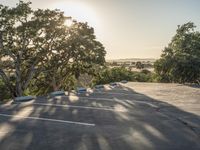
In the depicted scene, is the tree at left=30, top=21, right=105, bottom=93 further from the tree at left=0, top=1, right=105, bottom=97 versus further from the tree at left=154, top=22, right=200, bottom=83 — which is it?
the tree at left=154, top=22, right=200, bottom=83

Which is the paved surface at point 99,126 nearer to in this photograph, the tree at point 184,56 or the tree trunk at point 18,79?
the tree trunk at point 18,79

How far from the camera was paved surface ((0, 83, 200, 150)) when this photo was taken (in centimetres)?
725

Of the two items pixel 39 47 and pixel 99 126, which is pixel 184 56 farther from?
pixel 99 126

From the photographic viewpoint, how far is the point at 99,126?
9.11 meters

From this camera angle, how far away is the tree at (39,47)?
107 ft

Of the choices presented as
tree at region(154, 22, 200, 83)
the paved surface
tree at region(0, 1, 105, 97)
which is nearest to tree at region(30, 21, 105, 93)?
tree at region(0, 1, 105, 97)

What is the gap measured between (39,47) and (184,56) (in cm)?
1856

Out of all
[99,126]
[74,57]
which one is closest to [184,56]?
[74,57]

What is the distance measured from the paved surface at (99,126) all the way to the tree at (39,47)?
2046cm

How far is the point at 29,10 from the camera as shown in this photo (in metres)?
33.0

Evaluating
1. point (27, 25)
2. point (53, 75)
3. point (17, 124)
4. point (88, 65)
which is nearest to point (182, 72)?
point (88, 65)

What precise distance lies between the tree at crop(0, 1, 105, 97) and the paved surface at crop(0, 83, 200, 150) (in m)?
20.5

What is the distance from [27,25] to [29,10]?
1.75 meters

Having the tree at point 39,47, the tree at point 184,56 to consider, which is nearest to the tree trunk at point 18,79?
the tree at point 39,47
